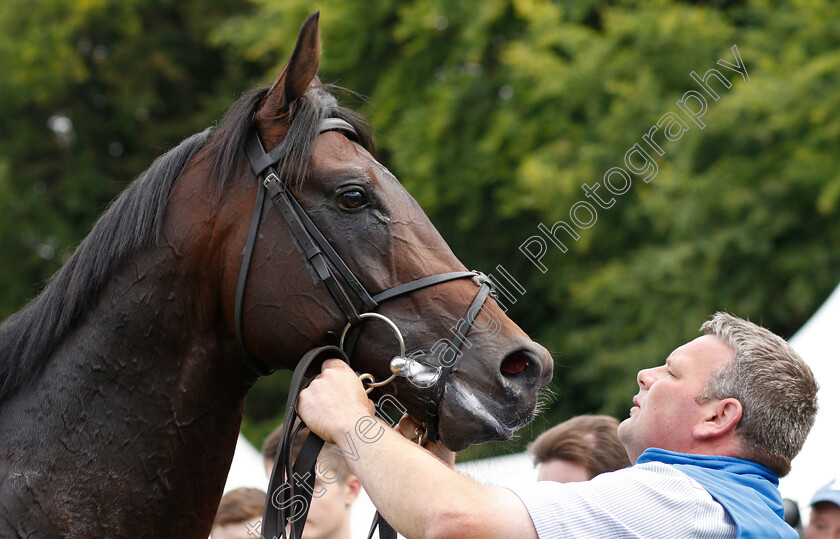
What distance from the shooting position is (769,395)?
2.18 m

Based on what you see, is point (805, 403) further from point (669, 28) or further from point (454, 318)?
point (669, 28)

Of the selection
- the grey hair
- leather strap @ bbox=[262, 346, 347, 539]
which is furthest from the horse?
the grey hair

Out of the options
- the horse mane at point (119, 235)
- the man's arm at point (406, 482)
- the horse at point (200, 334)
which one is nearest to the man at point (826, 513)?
the horse at point (200, 334)

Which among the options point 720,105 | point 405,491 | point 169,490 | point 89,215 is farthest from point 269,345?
point 89,215

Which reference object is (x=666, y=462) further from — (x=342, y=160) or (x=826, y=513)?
(x=826, y=513)

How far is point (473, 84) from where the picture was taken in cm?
1188

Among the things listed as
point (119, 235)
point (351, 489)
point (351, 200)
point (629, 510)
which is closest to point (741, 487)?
point (629, 510)

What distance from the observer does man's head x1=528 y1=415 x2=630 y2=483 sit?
3689 millimetres

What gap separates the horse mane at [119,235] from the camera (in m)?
2.48

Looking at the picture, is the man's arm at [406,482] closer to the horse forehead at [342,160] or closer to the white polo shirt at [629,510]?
the white polo shirt at [629,510]

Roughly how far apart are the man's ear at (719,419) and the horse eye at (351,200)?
1.14 m

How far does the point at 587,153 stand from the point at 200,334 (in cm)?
819

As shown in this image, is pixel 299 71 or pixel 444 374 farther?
pixel 299 71

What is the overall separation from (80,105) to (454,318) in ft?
53.2
